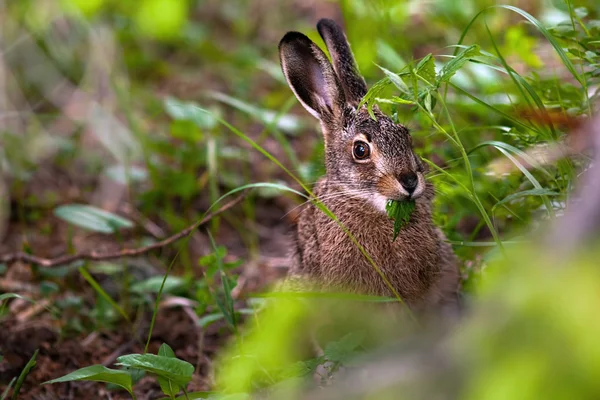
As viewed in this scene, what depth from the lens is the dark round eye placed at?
134 inches

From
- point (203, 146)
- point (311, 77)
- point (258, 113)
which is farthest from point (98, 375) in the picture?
point (203, 146)

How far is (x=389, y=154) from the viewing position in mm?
3273

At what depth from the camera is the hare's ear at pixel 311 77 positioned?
3652mm

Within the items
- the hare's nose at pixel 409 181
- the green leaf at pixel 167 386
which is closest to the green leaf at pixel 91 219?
the green leaf at pixel 167 386

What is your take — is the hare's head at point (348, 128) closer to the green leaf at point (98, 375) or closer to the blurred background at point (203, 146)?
the blurred background at point (203, 146)

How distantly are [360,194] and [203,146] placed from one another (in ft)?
7.64

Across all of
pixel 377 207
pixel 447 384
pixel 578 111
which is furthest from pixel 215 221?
pixel 447 384

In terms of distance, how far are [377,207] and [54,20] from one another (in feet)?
13.5

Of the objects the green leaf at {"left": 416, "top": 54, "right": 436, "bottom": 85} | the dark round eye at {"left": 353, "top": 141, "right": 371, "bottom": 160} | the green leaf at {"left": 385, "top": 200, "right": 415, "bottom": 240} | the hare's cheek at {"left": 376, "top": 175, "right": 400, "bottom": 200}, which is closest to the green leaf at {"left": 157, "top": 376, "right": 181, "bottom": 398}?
the green leaf at {"left": 385, "top": 200, "right": 415, "bottom": 240}

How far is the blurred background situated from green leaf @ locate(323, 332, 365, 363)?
38 cm

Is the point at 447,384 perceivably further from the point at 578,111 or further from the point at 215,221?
the point at 215,221

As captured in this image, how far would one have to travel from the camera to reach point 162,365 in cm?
270

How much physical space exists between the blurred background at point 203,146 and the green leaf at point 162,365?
1.22 ft

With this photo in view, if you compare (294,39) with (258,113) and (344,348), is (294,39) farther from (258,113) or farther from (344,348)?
(344,348)
